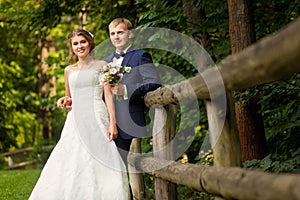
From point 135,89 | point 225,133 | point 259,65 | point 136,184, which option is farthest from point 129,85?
point 259,65

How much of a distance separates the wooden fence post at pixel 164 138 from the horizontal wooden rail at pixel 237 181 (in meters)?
0.71

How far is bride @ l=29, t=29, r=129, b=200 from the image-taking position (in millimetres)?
4898

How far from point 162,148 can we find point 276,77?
278cm

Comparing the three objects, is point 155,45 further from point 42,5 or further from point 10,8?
point 10,8

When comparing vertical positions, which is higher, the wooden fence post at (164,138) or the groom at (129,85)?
the groom at (129,85)

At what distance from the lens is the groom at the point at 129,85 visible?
4965mm

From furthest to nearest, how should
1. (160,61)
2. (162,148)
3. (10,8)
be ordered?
(10,8) < (160,61) < (162,148)

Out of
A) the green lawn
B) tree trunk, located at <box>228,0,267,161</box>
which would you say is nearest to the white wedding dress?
tree trunk, located at <box>228,0,267,161</box>

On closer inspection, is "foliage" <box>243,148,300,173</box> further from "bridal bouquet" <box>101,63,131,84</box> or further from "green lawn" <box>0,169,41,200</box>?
"green lawn" <box>0,169,41,200</box>

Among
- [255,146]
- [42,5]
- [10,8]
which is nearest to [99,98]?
[255,146]

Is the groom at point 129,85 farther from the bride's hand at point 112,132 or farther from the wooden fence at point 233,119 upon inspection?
the wooden fence at point 233,119

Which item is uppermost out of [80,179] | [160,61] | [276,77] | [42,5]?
[42,5]

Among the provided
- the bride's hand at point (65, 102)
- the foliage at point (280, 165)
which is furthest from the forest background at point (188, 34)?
the bride's hand at point (65, 102)

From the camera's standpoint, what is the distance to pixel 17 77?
22.8 meters
